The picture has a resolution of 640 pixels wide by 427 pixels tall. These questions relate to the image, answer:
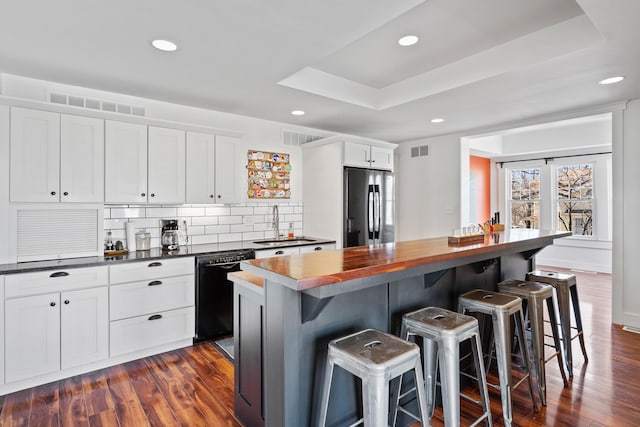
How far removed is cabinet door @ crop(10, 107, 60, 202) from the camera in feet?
9.02

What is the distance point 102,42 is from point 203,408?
2.57 metres

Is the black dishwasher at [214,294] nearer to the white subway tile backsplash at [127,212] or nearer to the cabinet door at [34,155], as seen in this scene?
the white subway tile backsplash at [127,212]

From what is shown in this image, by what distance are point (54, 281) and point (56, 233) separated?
504 millimetres

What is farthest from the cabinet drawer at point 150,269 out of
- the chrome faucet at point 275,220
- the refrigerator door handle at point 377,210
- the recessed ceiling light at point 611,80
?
the recessed ceiling light at point 611,80

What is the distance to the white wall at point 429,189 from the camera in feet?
17.4

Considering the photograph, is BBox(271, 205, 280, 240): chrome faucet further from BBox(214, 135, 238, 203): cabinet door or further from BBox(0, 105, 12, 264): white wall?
BBox(0, 105, 12, 264): white wall

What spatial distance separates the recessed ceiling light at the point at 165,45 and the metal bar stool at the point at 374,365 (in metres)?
2.23

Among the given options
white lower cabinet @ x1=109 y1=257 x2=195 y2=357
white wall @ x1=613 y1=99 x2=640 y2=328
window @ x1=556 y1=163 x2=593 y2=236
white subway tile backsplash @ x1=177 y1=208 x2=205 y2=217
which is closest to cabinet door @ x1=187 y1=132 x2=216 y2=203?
white subway tile backsplash @ x1=177 y1=208 x2=205 y2=217

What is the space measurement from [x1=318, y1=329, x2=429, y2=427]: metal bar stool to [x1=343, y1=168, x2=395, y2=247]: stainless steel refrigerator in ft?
9.12

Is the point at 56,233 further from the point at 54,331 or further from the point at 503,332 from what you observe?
the point at 503,332

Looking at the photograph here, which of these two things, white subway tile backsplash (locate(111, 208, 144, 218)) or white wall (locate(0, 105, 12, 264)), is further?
white subway tile backsplash (locate(111, 208, 144, 218))

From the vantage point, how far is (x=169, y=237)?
3.68 metres

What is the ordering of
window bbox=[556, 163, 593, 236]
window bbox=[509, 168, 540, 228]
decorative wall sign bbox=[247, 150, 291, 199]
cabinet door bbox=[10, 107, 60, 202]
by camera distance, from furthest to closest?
window bbox=[509, 168, 540, 228] → window bbox=[556, 163, 593, 236] → decorative wall sign bbox=[247, 150, 291, 199] → cabinet door bbox=[10, 107, 60, 202]

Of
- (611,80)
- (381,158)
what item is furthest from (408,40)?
(381,158)
